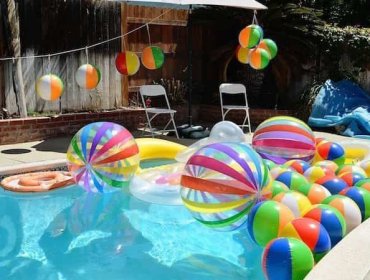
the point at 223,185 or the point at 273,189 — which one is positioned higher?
the point at 223,185

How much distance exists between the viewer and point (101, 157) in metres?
4.94

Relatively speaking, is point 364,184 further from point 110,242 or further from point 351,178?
point 110,242

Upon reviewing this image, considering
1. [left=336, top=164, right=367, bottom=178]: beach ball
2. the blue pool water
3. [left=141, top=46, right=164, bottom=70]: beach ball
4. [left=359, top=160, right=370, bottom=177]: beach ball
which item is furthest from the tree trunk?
[left=359, top=160, right=370, bottom=177]: beach ball

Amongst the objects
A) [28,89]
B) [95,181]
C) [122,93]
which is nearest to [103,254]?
[95,181]

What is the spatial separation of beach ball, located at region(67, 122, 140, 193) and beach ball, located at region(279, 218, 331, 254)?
6.45 feet

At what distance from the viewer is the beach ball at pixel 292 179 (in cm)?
474

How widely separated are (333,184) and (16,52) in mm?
5164

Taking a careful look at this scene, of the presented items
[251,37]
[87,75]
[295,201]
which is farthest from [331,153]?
[87,75]

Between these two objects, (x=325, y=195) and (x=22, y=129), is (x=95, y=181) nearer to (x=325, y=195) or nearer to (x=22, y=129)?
(x=325, y=195)

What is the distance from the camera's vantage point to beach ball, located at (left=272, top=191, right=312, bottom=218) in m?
4.11

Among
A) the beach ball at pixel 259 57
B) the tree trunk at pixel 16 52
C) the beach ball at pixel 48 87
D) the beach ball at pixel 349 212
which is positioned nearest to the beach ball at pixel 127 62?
the beach ball at pixel 48 87

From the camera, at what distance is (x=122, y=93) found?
9.39 metres

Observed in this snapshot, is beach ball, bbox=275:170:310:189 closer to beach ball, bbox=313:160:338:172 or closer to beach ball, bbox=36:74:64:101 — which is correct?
beach ball, bbox=313:160:338:172

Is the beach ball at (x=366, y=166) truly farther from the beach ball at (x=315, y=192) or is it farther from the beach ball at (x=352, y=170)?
the beach ball at (x=315, y=192)
